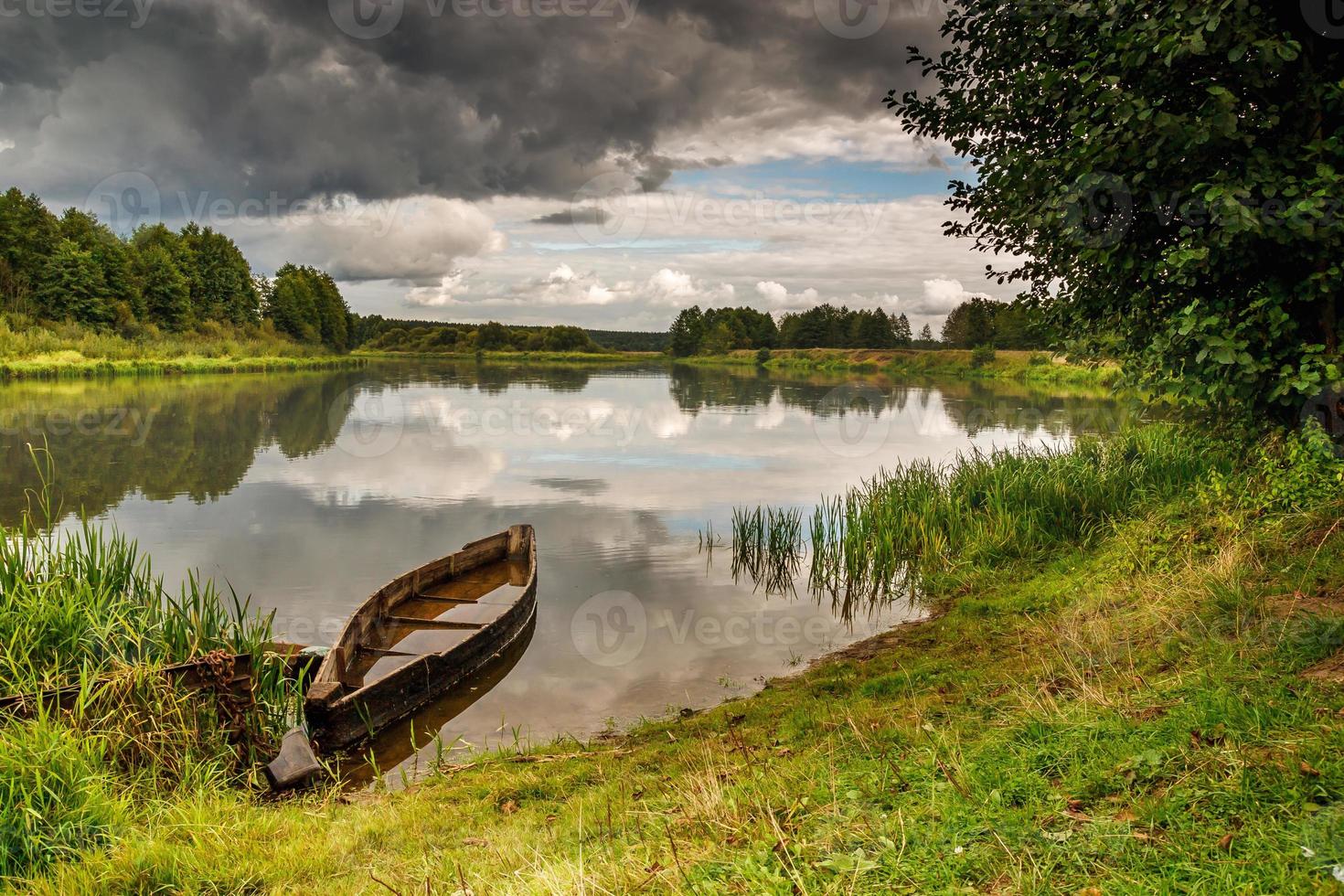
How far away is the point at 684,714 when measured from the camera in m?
8.70

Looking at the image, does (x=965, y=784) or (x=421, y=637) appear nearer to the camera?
(x=965, y=784)

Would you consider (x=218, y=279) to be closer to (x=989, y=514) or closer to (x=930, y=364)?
(x=930, y=364)

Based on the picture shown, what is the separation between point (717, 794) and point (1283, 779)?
8.88 feet

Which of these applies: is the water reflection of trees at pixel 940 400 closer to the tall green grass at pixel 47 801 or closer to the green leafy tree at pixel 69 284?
the tall green grass at pixel 47 801

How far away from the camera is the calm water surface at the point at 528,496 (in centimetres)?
1066

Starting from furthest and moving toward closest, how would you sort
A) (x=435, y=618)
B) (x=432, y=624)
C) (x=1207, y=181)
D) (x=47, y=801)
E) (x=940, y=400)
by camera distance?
(x=940, y=400), (x=435, y=618), (x=432, y=624), (x=1207, y=181), (x=47, y=801)

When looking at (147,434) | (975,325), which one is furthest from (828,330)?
(147,434)

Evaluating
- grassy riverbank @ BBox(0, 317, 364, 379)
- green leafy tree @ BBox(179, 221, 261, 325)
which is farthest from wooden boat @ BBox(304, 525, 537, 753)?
green leafy tree @ BBox(179, 221, 261, 325)

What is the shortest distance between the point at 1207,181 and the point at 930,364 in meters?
101

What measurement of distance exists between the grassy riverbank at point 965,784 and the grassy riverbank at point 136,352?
207 feet

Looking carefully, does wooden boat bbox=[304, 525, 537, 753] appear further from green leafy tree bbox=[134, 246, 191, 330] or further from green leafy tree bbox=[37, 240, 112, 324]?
green leafy tree bbox=[134, 246, 191, 330]

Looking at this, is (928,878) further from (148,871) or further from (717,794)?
(148,871)

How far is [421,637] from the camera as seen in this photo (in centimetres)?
1133

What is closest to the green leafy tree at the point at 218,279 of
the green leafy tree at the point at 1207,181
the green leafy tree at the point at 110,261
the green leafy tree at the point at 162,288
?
the green leafy tree at the point at 162,288
